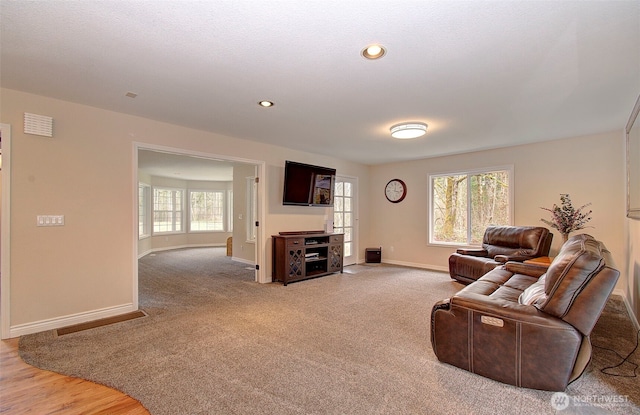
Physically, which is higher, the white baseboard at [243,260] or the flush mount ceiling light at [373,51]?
the flush mount ceiling light at [373,51]

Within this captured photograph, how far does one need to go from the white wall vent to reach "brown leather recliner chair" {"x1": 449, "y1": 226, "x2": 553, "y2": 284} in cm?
538

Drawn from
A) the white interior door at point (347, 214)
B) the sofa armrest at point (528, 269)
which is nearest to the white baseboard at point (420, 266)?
the white interior door at point (347, 214)

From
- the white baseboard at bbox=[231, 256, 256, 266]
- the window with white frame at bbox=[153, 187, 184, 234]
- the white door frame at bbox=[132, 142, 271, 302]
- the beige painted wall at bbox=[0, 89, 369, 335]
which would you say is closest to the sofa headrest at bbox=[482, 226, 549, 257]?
the white door frame at bbox=[132, 142, 271, 302]

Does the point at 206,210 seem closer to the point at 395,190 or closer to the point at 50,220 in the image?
the point at 395,190

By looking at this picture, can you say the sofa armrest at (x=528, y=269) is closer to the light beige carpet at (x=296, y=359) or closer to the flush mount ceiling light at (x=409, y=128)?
the light beige carpet at (x=296, y=359)

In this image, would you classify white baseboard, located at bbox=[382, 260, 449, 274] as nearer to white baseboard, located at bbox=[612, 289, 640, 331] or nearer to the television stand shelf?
the television stand shelf

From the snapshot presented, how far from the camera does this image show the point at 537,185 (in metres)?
4.80

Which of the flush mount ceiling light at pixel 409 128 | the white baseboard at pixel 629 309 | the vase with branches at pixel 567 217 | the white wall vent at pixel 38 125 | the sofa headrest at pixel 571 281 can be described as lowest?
the white baseboard at pixel 629 309

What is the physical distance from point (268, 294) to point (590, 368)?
3.37 m

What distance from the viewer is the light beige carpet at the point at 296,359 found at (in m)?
1.82

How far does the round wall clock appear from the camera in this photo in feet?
21.3

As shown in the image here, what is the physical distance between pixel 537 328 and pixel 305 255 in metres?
3.60

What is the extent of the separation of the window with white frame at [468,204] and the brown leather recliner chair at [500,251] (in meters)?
0.58

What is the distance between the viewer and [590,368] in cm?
219
